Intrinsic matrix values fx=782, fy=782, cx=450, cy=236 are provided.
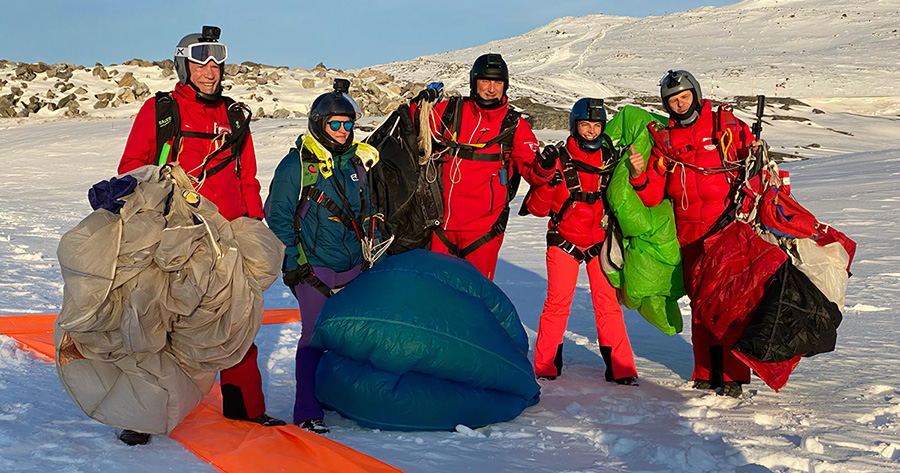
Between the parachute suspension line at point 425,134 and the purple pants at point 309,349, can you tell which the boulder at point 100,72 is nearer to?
the parachute suspension line at point 425,134

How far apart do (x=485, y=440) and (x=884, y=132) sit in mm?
28845

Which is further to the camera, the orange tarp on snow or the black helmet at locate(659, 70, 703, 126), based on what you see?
the black helmet at locate(659, 70, 703, 126)

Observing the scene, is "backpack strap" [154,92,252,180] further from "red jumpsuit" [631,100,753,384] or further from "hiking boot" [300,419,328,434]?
"red jumpsuit" [631,100,753,384]

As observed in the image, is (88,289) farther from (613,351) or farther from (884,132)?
(884,132)

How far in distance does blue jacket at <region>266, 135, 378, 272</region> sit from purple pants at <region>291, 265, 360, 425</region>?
60 millimetres

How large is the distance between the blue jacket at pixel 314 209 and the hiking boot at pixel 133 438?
47.7 inches

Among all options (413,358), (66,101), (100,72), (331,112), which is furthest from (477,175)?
(100,72)

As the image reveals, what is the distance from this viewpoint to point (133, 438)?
3.38 m

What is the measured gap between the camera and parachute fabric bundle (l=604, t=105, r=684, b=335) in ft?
15.8

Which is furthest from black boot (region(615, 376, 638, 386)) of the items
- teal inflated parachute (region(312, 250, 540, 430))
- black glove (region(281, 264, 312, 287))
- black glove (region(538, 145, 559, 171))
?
black glove (region(281, 264, 312, 287))

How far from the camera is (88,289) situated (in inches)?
123

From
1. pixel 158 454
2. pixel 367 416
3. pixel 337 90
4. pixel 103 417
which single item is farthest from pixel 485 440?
pixel 337 90

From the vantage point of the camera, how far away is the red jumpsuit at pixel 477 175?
5031 mm

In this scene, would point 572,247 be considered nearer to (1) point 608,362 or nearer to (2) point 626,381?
(1) point 608,362
